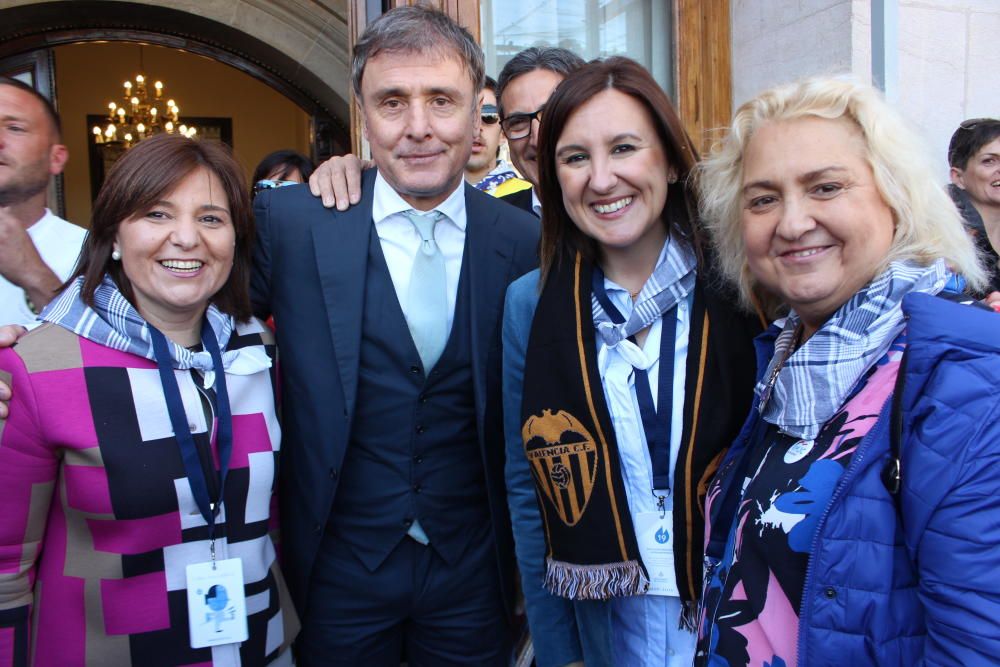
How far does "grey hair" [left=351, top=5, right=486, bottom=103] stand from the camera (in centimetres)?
194

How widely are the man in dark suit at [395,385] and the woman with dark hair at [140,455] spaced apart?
0.62 feet

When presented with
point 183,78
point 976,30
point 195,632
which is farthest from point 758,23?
point 183,78

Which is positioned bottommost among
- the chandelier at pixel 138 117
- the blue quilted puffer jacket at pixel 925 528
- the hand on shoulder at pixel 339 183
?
the blue quilted puffer jacket at pixel 925 528

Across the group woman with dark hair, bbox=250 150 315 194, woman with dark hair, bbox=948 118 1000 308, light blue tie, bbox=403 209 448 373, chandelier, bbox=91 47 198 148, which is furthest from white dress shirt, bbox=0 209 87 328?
chandelier, bbox=91 47 198 148

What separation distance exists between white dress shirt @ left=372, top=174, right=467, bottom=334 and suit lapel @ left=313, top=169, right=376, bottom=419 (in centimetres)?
4

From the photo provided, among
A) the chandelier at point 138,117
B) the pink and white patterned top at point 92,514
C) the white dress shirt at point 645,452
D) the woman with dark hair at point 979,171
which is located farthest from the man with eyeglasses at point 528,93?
the chandelier at point 138,117

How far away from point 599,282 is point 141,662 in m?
1.28

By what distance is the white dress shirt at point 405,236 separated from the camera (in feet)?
6.50

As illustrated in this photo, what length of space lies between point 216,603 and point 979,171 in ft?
12.2

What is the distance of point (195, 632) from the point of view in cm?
160

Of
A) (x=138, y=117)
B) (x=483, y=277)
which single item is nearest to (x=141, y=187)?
(x=483, y=277)

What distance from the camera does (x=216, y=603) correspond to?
5.32 ft

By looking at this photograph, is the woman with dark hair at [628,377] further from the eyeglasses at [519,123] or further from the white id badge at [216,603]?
the eyeglasses at [519,123]

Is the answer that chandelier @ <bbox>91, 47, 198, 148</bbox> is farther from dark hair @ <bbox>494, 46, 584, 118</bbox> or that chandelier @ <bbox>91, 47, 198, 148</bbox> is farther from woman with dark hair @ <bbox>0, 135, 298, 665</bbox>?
woman with dark hair @ <bbox>0, 135, 298, 665</bbox>
